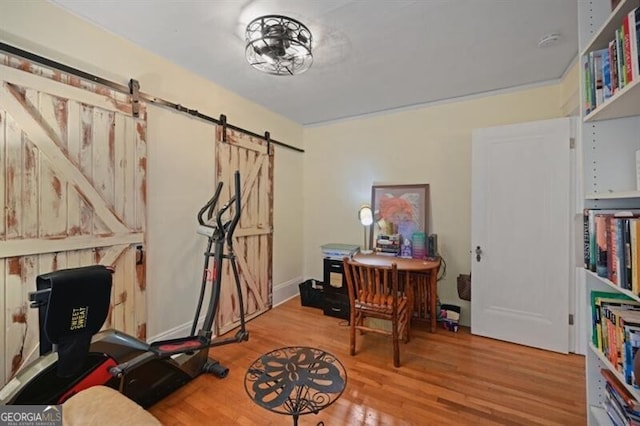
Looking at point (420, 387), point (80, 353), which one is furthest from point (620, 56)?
point (80, 353)

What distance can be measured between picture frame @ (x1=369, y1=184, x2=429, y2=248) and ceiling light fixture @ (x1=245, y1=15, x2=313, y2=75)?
1.93 metres

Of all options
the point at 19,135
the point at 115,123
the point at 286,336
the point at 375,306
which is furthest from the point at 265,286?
the point at 19,135

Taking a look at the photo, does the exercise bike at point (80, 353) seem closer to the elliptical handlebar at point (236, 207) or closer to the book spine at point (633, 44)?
the elliptical handlebar at point (236, 207)

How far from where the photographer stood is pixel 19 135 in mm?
1702

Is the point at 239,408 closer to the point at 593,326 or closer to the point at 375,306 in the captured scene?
the point at 375,306

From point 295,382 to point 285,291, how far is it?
8.62 ft

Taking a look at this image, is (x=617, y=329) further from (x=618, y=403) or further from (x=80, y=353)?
(x=80, y=353)

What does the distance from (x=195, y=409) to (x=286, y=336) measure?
1167mm

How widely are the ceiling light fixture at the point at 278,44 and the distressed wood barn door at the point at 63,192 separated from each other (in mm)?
1098

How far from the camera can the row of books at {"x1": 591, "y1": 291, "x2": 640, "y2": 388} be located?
1155mm

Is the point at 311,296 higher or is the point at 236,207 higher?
the point at 236,207

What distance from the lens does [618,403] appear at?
1.30m

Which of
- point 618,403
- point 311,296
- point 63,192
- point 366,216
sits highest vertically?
point 63,192

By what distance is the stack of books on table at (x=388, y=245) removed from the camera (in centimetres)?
341
